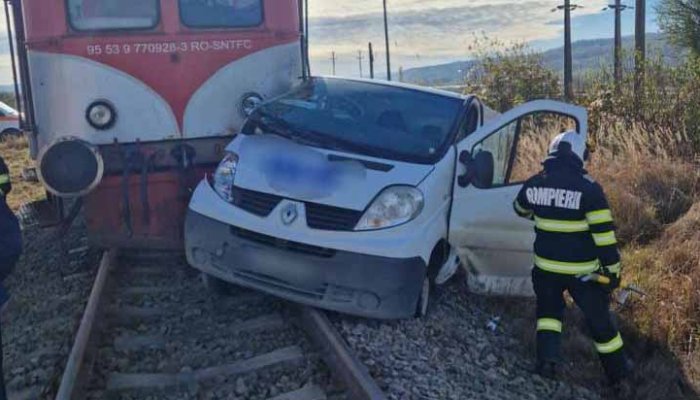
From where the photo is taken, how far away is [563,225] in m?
4.95

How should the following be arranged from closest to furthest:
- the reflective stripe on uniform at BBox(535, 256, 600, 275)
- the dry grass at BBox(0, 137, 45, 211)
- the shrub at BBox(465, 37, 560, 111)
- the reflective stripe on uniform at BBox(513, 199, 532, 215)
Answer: the reflective stripe on uniform at BBox(535, 256, 600, 275)
the reflective stripe on uniform at BBox(513, 199, 532, 215)
the dry grass at BBox(0, 137, 45, 211)
the shrub at BBox(465, 37, 560, 111)

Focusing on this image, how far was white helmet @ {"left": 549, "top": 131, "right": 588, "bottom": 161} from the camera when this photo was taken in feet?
16.3

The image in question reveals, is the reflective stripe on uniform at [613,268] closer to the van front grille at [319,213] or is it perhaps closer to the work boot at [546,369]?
the work boot at [546,369]

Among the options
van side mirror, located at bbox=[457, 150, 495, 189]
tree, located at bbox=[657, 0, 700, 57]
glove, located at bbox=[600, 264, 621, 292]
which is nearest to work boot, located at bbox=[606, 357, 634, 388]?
glove, located at bbox=[600, 264, 621, 292]

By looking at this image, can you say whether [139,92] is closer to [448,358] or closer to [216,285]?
[216,285]

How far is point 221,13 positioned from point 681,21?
747 inches

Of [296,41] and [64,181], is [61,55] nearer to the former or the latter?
[64,181]

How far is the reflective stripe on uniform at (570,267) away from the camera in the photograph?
4957 mm

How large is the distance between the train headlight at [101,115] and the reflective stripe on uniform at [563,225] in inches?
148

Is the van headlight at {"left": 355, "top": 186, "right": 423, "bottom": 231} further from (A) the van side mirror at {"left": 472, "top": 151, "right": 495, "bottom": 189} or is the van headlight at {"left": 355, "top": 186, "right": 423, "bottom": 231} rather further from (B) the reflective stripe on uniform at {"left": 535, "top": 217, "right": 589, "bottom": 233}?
(B) the reflective stripe on uniform at {"left": 535, "top": 217, "right": 589, "bottom": 233}

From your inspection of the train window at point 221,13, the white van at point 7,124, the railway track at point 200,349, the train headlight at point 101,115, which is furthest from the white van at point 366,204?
the white van at point 7,124

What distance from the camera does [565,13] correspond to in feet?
102

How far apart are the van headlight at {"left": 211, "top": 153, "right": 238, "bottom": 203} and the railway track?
33.2 inches

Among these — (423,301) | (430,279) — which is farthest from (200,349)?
(430,279)
